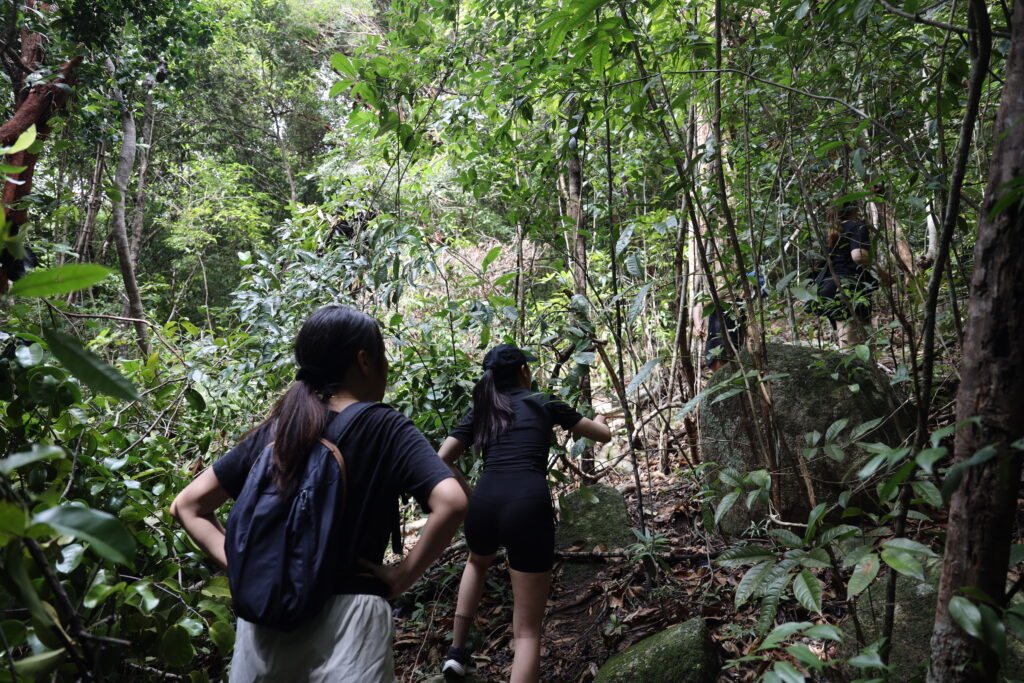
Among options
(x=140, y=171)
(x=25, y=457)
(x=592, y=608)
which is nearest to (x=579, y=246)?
(x=592, y=608)

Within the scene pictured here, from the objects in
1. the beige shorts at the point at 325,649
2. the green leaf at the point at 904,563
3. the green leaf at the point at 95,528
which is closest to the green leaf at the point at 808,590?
the green leaf at the point at 904,563

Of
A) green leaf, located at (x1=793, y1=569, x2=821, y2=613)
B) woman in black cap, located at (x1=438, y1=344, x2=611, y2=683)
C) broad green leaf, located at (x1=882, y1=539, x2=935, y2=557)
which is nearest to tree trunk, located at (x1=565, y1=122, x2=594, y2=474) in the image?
woman in black cap, located at (x1=438, y1=344, x2=611, y2=683)

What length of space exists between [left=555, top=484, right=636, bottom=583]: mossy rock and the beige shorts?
2417 millimetres

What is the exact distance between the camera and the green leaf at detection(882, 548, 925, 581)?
3.98ft

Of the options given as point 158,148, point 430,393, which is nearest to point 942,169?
point 430,393

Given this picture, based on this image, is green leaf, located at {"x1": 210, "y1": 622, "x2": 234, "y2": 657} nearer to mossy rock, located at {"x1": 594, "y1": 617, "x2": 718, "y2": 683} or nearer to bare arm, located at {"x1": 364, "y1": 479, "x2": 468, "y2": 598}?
bare arm, located at {"x1": 364, "y1": 479, "x2": 468, "y2": 598}

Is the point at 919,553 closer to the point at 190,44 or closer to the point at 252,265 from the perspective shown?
the point at 252,265

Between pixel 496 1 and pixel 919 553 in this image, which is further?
pixel 496 1

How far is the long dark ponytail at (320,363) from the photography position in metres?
1.62

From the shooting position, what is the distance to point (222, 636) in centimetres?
191

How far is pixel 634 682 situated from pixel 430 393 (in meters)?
1.80

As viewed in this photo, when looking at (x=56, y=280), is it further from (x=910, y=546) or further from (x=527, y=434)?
(x=527, y=434)

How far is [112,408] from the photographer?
11.5ft

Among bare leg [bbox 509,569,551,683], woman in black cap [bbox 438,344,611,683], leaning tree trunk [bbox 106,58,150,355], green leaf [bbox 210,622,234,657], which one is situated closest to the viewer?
green leaf [bbox 210,622,234,657]
